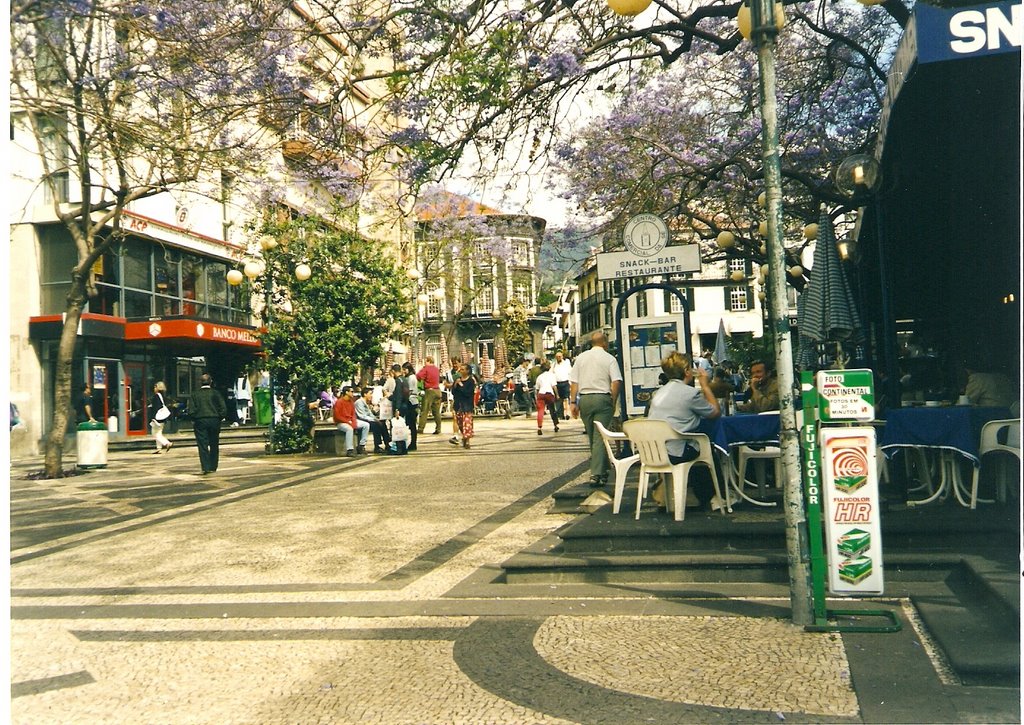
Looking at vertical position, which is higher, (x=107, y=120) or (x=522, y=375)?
(x=107, y=120)

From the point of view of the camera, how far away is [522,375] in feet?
113

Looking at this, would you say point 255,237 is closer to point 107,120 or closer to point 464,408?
point 464,408

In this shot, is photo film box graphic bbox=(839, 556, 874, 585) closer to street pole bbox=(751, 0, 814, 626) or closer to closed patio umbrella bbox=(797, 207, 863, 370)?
street pole bbox=(751, 0, 814, 626)

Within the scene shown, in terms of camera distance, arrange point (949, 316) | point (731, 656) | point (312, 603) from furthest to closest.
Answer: point (949, 316) → point (312, 603) → point (731, 656)

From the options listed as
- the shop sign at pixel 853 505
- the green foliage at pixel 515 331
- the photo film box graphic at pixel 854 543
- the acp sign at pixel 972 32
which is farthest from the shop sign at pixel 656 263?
the green foliage at pixel 515 331

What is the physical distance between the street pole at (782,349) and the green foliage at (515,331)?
4794cm

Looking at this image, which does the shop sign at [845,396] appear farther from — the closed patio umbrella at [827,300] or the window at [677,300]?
the window at [677,300]

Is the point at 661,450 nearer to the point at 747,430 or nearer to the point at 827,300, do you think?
the point at 747,430

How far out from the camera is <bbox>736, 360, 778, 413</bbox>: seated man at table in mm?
9789

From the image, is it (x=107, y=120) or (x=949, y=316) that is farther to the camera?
(x=949, y=316)

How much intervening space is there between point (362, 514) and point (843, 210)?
7.44 meters

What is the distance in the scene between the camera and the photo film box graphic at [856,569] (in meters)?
5.44

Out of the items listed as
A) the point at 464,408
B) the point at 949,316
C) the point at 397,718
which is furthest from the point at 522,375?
the point at 397,718

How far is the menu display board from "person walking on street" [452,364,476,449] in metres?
8.18
